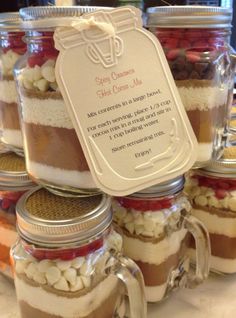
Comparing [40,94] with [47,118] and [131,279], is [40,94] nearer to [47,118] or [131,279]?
[47,118]

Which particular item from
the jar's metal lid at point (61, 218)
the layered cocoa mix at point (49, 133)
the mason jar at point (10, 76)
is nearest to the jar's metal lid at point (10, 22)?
the mason jar at point (10, 76)

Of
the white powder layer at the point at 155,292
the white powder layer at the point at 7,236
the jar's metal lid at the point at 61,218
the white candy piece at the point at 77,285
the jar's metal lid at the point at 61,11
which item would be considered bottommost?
the white powder layer at the point at 155,292

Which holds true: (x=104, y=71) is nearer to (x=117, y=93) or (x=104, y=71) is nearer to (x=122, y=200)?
(x=117, y=93)

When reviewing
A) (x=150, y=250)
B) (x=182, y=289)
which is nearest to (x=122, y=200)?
(x=150, y=250)

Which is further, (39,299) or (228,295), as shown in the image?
(228,295)

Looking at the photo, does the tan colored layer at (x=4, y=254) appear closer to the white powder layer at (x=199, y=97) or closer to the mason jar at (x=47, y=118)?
the mason jar at (x=47, y=118)

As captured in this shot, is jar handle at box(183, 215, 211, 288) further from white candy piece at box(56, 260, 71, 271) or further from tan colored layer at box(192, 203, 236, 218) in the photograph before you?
white candy piece at box(56, 260, 71, 271)
